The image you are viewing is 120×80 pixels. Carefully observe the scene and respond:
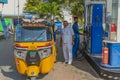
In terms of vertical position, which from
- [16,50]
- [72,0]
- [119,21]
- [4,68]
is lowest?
[4,68]

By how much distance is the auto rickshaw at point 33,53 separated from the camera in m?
10.2

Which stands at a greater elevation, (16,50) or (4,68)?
(16,50)

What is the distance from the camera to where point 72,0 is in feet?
148

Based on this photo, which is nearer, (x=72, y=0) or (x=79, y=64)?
(x=79, y=64)

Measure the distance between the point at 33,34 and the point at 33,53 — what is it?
1152mm

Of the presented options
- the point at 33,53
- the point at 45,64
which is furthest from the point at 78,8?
the point at 33,53

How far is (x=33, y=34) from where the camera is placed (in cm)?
1123

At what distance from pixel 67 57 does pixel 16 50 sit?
12.0 ft

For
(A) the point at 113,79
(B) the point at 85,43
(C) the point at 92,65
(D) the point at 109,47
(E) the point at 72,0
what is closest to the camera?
(A) the point at 113,79

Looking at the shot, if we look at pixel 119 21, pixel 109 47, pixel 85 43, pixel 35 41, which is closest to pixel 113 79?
pixel 109 47

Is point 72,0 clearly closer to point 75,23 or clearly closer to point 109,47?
point 75,23

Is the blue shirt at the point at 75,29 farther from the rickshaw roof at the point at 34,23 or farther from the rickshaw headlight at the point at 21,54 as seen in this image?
the rickshaw headlight at the point at 21,54

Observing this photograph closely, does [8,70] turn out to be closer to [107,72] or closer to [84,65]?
[84,65]

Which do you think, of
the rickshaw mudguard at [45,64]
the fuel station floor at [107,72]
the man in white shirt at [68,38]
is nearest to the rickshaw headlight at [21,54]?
the rickshaw mudguard at [45,64]
